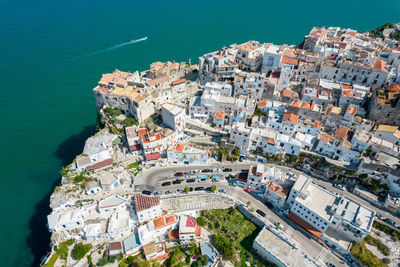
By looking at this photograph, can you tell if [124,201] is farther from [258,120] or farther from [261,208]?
[258,120]

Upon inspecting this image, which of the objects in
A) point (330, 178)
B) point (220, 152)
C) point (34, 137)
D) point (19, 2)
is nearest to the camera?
point (330, 178)

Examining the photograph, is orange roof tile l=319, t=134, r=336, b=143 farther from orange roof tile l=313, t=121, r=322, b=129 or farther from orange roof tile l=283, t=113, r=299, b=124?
orange roof tile l=283, t=113, r=299, b=124

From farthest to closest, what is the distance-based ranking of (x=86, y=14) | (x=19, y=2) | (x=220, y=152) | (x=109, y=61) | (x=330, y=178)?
1. (x=19, y=2)
2. (x=86, y=14)
3. (x=109, y=61)
4. (x=220, y=152)
5. (x=330, y=178)

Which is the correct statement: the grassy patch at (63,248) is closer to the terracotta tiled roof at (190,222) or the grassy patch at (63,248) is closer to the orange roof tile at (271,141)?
the terracotta tiled roof at (190,222)

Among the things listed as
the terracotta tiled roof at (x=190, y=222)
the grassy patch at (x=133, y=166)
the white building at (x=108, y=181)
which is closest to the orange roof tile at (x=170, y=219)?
the terracotta tiled roof at (x=190, y=222)

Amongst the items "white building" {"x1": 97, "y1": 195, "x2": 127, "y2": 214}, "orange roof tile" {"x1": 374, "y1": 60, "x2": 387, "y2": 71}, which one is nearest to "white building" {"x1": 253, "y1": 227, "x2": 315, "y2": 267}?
"white building" {"x1": 97, "y1": 195, "x2": 127, "y2": 214}

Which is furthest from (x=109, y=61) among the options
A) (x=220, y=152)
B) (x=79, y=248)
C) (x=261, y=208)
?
(x=261, y=208)
